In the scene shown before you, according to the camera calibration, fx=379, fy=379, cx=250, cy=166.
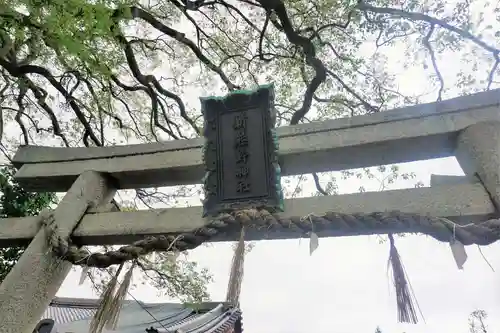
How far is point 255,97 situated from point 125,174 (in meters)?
1.00

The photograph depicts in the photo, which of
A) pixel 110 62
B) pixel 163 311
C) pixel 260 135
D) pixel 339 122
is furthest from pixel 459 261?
pixel 163 311

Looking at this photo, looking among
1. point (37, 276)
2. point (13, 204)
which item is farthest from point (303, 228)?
point (13, 204)

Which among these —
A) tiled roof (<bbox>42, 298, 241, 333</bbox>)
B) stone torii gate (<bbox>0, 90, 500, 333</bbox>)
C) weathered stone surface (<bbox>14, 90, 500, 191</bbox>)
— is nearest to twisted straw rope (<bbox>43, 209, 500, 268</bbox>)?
stone torii gate (<bbox>0, 90, 500, 333</bbox>)

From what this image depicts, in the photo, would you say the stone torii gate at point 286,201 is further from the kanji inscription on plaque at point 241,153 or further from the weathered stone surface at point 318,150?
the kanji inscription on plaque at point 241,153

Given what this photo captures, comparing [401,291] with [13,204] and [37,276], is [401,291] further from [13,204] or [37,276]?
[13,204]

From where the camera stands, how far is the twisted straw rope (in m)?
1.58

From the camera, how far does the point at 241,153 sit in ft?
6.97

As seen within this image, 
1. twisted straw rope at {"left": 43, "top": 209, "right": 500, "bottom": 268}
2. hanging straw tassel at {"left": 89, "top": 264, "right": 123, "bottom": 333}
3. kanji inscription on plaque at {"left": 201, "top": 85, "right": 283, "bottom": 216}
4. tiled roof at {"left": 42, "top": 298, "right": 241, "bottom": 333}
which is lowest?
hanging straw tassel at {"left": 89, "top": 264, "right": 123, "bottom": 333}

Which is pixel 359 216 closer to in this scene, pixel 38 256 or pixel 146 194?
pixel 38 256

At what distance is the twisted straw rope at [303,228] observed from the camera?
1578 mm

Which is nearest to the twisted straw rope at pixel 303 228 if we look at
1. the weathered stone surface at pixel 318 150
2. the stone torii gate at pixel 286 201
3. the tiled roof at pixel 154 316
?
the stone torii gate at pixel 286 201

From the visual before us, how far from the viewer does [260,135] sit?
2133mm

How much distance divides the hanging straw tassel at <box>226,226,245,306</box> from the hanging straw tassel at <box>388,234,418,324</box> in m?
0.69

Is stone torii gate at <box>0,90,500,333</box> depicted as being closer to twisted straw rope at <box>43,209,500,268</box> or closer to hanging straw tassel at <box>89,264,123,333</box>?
twisted straw rope at <box>43,209,500,268</box>
